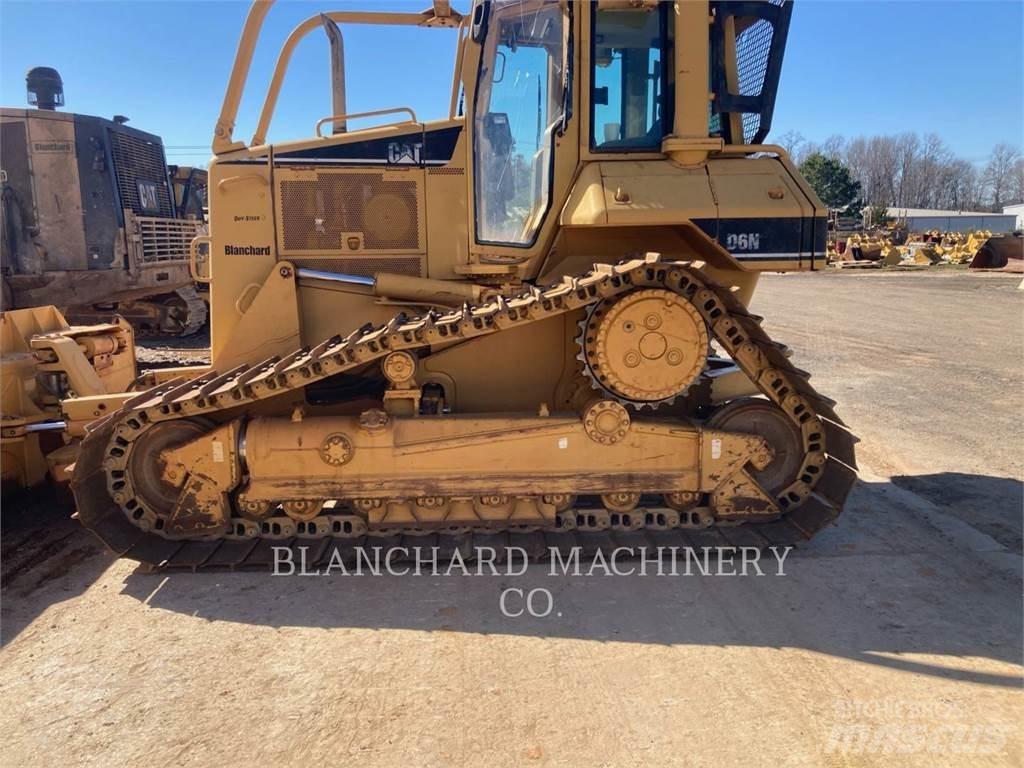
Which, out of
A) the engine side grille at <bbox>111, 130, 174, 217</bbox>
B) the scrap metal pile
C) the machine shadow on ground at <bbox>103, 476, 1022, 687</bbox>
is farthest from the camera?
the scrap metal pile

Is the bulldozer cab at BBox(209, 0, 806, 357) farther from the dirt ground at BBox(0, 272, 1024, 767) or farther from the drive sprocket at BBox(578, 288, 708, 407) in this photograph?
the dirt ground at BBox(0, 272, 1024, 767)

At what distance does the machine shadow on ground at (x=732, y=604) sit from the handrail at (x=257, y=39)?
290 cm

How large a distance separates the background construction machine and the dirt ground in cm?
679

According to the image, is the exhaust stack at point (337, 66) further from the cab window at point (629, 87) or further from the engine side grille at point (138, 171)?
the engine side grille at point (138, 171)

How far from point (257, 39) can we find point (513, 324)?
8.85 ft

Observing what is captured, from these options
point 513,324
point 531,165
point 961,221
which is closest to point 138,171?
point 531,165

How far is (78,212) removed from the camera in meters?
10.6

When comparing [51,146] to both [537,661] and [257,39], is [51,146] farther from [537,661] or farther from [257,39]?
[537,661]

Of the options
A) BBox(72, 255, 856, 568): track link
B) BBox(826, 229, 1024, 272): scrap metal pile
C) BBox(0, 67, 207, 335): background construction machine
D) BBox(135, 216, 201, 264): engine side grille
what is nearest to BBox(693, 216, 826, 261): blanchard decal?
BBox(72, 255, 856, 568): track link

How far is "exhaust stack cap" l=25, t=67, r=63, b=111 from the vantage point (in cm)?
1162

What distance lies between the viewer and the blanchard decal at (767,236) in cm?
419

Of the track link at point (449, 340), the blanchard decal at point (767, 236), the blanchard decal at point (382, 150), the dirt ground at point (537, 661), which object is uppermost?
the blanchard decal at point (382, 150)

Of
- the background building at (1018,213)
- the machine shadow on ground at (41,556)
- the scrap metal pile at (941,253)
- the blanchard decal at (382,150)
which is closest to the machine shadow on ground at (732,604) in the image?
the machine shadow on ground at (41,556)

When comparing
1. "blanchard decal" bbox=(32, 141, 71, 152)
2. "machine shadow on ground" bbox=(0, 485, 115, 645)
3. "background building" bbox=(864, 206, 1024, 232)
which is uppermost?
"background building" bbox=(864, 206, 1024, 232)
